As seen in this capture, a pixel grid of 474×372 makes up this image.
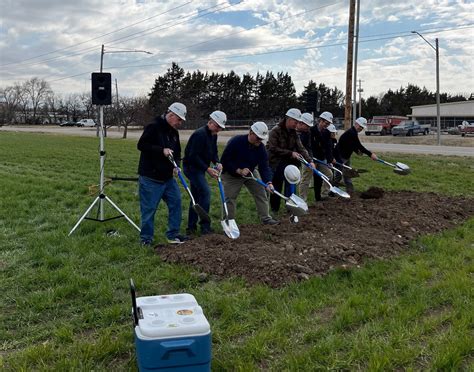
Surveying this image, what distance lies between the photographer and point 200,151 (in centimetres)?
716

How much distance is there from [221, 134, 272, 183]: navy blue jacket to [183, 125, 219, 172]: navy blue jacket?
328 mm

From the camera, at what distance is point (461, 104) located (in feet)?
218

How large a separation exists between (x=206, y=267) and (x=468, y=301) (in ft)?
9.30

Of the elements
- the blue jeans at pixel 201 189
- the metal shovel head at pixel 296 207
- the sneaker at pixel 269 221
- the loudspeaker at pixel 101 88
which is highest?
the loudspeaker at pixel 101 88

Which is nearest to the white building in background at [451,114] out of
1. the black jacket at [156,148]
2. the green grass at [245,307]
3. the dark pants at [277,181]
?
the dark pants at [277,181]

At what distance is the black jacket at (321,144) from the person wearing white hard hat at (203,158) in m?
3.42

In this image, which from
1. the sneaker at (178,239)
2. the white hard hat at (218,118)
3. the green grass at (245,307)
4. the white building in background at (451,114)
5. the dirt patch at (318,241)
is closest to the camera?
the green grass at (245,307)

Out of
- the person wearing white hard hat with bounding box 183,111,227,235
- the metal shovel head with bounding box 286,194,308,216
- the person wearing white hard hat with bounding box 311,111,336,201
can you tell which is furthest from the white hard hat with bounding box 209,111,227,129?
the person wearing white hard hat with bounding box 311,111,336,201

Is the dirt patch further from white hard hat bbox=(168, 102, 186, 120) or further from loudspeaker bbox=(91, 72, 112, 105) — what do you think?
loudspeaker bbox=(91, 72, 112, 105)

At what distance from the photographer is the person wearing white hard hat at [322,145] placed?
1001 centimetres

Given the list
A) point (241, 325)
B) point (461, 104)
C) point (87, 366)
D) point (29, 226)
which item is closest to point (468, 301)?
point (241, 325)

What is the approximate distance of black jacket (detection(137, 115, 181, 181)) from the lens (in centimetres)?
643

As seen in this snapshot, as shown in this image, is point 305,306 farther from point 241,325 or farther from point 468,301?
point 468,301

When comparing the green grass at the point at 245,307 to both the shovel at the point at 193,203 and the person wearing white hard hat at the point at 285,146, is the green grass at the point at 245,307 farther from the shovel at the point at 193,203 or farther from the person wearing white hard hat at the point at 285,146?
the person wearing white hard hat at the point at 285,146
